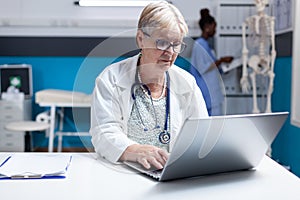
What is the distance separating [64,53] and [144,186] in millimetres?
4164

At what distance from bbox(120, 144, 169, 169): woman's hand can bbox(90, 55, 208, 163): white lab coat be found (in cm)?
3

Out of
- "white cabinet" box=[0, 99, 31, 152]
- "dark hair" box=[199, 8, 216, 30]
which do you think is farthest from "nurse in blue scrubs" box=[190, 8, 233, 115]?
"white cabinet" box=[0, 99, 31, 152]

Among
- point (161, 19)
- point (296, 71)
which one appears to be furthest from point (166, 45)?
point (296, 71)

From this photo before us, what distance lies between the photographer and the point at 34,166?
1246mm

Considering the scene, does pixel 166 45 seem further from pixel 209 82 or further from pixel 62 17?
pixel 62 17

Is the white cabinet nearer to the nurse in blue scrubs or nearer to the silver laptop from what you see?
the nurse in blue scrubs

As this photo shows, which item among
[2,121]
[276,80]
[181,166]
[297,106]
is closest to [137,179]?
[181,166]

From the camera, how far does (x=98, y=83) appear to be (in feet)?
4.24

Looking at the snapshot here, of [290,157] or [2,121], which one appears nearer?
[290,157]

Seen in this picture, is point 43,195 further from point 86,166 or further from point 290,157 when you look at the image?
point 290,157

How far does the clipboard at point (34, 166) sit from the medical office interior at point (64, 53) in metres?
2.74

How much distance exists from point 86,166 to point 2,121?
3.69m

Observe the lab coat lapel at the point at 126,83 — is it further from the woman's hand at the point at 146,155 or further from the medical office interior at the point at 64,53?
the medical office interior at the point at 64,53

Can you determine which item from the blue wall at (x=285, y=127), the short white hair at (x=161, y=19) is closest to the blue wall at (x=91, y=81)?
the blue wall at (x=285, y=127)
